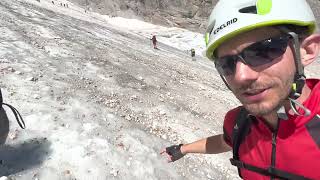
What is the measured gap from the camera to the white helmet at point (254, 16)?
2.82 m

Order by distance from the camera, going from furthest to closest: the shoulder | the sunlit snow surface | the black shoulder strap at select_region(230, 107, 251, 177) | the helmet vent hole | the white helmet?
the sunlit snow surface
the shoulder
the black shoulder strap at select_region(230, 107, 251, 177)
the helmet vent hole
the white helmet

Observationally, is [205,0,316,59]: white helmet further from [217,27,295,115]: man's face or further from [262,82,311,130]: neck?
[262,82,311,130]: neck

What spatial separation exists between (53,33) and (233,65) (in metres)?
15.9

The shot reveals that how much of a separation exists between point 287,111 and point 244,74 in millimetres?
495

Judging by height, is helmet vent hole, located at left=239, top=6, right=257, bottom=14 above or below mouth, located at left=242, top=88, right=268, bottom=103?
above

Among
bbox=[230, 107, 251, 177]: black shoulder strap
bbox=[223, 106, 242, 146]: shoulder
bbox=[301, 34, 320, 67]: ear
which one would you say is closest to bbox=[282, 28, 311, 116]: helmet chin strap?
bbox=[301, 34, 320, 67]: ear

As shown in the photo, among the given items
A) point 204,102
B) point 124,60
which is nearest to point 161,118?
point 204,102

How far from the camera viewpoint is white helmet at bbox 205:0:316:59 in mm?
2818

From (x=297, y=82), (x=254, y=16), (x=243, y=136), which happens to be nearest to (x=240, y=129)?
(x=243, y=136)

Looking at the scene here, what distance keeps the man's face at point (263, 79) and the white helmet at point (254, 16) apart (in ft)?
Result: 0.33

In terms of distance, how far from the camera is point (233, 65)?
2979mm

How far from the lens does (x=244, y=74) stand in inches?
114

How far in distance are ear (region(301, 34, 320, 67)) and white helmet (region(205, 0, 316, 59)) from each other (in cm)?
7

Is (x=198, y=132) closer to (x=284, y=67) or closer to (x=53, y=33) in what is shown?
(x=284, y=67)
